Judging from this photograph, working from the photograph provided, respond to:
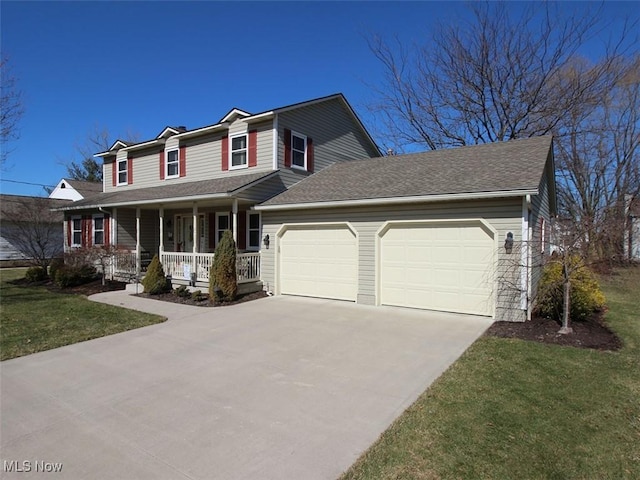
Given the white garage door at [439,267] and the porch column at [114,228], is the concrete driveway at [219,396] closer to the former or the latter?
the white garage door at [439,267]

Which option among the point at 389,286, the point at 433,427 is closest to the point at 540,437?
the point at 433,427

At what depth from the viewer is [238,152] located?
13.9m

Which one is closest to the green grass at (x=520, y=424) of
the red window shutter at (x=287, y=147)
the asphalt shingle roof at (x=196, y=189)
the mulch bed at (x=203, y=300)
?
the mulch bed at (x=203, y=300)

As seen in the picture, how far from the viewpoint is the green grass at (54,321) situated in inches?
259

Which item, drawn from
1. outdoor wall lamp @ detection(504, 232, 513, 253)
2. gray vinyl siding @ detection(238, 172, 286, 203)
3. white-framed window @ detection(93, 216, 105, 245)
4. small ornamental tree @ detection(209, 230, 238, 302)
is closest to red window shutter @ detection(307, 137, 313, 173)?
gray vinyl siding @ detection(238, 172, 286, 203)

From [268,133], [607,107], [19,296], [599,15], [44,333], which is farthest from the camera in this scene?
[607,107]

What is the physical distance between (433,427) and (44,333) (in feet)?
23.9

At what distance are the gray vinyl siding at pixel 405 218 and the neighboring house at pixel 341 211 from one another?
0.03 meters

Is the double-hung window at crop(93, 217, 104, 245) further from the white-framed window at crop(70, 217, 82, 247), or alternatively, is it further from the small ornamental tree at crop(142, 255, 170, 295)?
the small ornamental tree at crop(142, 255, 170, 295)

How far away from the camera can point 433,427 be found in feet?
11.8

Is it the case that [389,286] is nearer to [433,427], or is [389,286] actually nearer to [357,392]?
[357,392]

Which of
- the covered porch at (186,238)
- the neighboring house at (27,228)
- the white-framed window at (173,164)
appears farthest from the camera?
the neighboring house at (27,228)

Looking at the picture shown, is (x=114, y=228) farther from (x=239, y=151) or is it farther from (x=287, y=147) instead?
(x=287, y=147)

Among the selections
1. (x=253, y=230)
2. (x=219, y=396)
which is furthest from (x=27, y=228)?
(x=219, y=396)
